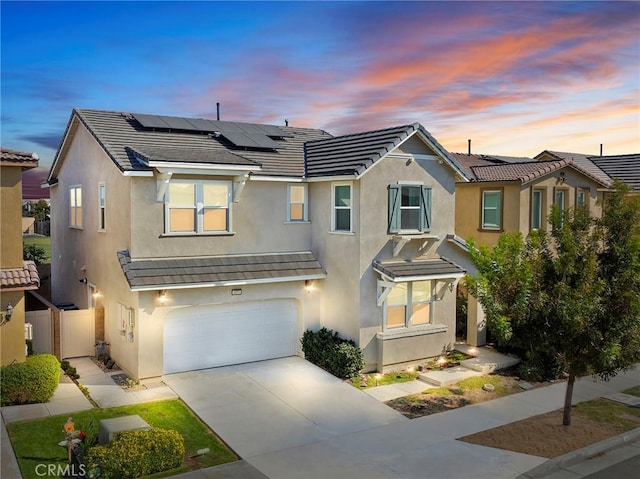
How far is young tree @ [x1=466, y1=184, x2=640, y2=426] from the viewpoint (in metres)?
11.4

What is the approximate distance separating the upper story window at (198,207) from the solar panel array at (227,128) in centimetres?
246

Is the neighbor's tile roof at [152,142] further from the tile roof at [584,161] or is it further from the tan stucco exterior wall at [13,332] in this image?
the tile roof at [584,161]

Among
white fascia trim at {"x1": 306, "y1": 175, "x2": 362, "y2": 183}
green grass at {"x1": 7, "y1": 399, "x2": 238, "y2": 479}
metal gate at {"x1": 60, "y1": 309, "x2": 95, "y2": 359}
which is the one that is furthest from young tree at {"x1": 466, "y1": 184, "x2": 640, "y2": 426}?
metal gate at {"x1": 60, "y1": 309, "x2": 95, "y2": 359}

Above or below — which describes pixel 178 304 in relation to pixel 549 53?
below

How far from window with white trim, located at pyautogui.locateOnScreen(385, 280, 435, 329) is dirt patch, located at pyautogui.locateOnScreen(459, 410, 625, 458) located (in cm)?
524

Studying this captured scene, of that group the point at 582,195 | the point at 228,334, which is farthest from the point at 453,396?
the point at 582,195

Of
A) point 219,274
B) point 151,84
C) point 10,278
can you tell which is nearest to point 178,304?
point 219,274

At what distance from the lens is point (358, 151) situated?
17.4m

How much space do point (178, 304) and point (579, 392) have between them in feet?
37.8

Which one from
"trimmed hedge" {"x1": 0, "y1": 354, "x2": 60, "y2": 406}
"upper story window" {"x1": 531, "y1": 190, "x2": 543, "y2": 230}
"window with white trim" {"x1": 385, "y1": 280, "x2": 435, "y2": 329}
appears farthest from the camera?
"upper story window" {"x1": 531, "y1": 190, "x2": 543, "y2": 230}

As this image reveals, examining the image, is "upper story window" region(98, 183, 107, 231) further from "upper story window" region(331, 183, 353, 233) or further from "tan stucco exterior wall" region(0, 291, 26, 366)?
"upper story window" region(331, 183, 353, 233)

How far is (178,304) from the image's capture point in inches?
627

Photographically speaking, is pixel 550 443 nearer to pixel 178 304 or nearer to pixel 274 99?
pixel 178 304

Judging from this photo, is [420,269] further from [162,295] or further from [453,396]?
[162,295]
